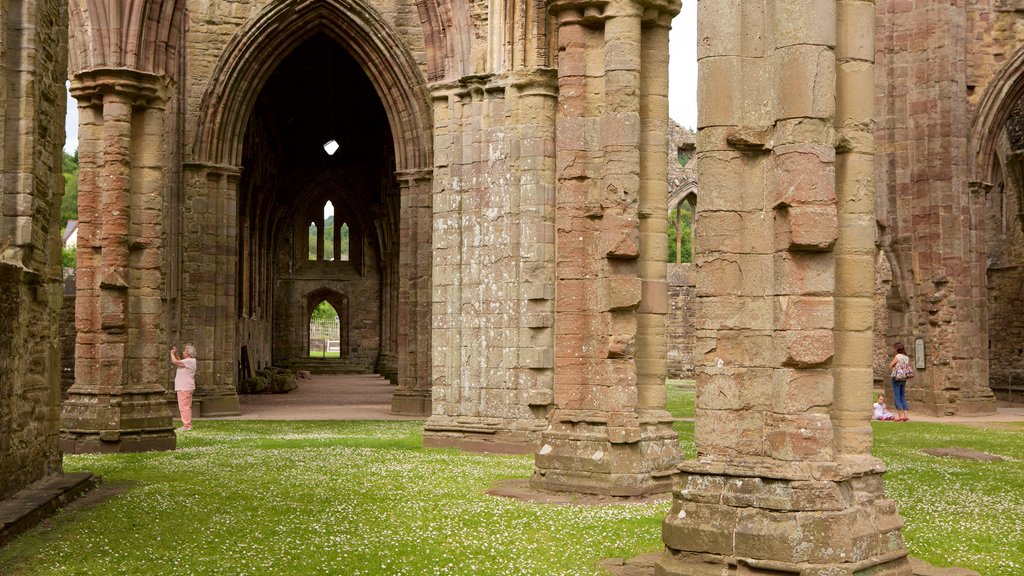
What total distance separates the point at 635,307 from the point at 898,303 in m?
13.0

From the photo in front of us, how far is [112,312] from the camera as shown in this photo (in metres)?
11.9

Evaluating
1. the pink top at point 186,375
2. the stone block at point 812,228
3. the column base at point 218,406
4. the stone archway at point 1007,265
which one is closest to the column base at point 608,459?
the stone block at point 812,228

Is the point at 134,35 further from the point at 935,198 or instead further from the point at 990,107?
the point at 990,107

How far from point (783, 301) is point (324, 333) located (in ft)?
191

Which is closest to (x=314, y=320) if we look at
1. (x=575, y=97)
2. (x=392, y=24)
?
(x=392, y=24)

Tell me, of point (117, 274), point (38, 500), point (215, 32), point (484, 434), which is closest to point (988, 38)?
point (484, 434)

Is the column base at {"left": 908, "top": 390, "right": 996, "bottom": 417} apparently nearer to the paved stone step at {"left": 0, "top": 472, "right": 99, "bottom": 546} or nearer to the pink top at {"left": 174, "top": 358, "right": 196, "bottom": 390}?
the pink top at {"left": 174, "top": 358, "right": 196, "bottom": 390}

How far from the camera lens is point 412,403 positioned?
19.0 meters

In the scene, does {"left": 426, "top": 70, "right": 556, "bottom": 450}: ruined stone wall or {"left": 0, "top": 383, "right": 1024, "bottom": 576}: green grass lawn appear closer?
{"left": 0, "top": 383, "right": 1024, "bottom": 576}: green grass lawn

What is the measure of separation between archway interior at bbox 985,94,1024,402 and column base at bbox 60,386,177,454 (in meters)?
18.7

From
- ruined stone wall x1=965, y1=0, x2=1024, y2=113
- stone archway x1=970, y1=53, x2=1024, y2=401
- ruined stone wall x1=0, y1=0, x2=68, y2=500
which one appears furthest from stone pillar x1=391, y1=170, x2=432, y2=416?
stone archway x1=970, y1=53, x2=1024, y2=401

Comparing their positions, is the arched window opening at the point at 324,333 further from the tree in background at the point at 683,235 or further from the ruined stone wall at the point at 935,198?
the ruined stone wall at the point at 935,198

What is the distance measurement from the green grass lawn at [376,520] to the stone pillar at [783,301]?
1.00m

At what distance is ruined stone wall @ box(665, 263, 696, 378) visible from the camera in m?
32.2
